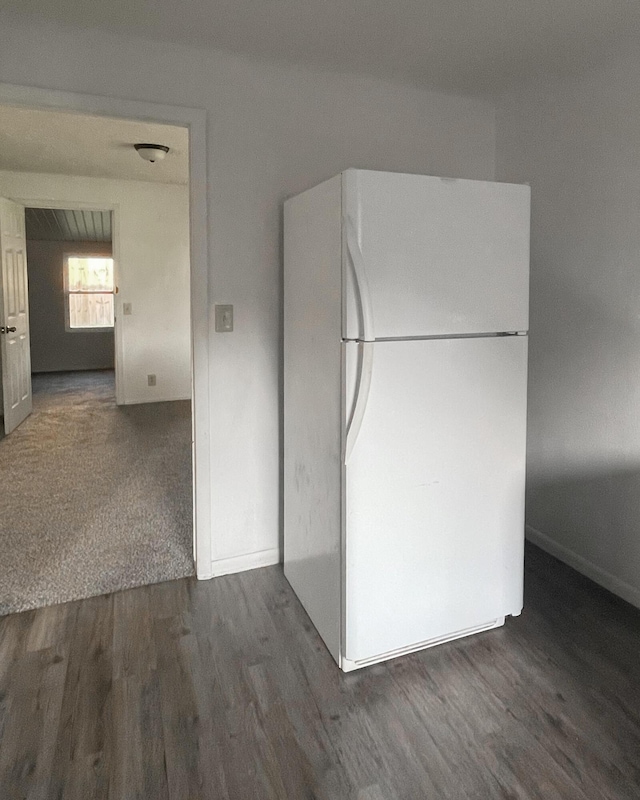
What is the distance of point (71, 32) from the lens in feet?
7.30

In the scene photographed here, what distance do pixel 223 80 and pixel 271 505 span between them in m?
1.87

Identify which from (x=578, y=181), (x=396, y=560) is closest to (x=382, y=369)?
(x=396, y=560)

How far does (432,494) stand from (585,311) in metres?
1.20

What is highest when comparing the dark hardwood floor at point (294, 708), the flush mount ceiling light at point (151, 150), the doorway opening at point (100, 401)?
the flush mount ceiling light at point (151, 150)

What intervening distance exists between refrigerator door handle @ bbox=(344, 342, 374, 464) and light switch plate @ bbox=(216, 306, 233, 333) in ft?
2.88

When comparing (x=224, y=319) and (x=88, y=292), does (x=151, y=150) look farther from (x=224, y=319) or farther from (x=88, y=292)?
(x=88, y=292)

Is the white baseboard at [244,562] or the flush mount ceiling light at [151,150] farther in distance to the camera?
the flush mount ceiling light at [151,150]

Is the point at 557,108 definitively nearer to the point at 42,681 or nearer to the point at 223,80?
the point at 223,80

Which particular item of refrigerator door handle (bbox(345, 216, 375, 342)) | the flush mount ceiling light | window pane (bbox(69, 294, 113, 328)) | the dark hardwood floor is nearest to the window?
window pane (bbox(69, 294, 113, 328))

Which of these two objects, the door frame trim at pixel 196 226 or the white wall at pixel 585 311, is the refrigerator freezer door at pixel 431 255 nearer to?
the white wall at pixel 585 311

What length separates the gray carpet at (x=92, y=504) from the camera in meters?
2.66

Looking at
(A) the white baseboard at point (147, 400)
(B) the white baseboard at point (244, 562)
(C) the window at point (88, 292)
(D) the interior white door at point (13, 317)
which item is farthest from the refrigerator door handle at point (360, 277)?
(C) the window at point (88, 292)

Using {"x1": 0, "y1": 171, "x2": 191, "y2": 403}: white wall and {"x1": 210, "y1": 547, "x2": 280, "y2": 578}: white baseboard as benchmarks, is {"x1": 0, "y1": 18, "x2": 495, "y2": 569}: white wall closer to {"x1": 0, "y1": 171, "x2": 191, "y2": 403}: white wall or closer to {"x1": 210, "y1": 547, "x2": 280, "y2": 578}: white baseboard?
{"x1": 210, "y1": 547, "x2": 280, "y2": 578}: white baseboard

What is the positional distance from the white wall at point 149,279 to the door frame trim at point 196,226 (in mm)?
3841
